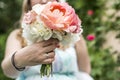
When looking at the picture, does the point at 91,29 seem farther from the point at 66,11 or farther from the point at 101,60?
the point at 66,11

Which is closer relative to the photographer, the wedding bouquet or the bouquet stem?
the wedding bouquet

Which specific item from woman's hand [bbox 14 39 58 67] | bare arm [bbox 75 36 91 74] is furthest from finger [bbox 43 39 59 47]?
bare arm [bbox 75 36 91 74]

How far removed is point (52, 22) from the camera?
2129 mm

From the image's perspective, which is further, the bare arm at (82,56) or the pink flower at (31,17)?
the bare arm at (82,56)

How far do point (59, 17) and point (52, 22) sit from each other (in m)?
0.04

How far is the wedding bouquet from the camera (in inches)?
84.0

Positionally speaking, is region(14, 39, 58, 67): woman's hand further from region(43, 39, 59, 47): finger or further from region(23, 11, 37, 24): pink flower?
region(23, 11, 37, 24): pink flower

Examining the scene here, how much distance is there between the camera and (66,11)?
2.16 m

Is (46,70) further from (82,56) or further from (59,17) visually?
(82,56)

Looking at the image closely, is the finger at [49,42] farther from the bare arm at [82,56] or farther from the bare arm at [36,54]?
the bare arm at [82,56]

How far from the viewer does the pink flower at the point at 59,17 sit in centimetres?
213

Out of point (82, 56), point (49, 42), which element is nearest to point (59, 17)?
point (49, 42)

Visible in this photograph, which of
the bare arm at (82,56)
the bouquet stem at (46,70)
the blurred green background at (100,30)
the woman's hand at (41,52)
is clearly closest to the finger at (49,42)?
the woman's hand at (41,52)

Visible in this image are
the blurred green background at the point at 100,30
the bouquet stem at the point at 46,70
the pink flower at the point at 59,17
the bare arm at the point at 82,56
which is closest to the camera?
the pink flower at the point at 59,17
